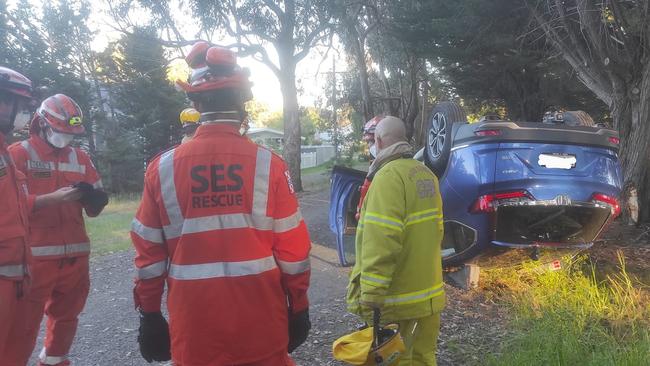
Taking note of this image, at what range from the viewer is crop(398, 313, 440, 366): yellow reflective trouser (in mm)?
2973

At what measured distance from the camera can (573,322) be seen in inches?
152

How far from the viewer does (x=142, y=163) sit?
25.4 m

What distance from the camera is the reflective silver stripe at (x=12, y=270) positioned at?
2.61 m

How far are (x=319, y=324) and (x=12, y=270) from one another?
2.80 m

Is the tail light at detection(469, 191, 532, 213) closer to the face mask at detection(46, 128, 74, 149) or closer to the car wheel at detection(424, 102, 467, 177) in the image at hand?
the car wheel at detection(424, 102, 467, 177)

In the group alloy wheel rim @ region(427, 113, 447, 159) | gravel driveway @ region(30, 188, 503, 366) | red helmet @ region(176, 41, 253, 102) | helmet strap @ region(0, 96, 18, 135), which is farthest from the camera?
alloy wheel rim @ region(427, 113, 447, 159)

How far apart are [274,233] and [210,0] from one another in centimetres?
1366

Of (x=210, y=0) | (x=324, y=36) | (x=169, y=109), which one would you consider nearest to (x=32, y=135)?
(x=210, y=0)

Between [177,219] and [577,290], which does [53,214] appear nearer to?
[177,219]

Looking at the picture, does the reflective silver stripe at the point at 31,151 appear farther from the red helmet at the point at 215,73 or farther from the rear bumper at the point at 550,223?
the rear bumper at the point at 550,223

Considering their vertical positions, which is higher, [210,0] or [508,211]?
[210,0]

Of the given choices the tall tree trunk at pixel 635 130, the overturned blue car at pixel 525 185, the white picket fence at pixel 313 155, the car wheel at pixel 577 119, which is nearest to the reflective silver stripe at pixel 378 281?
the overturned blue car at pixel 525 185

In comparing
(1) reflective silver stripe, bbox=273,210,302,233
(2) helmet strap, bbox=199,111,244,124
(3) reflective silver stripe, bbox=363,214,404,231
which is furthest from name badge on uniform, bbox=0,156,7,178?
(3) reflective silver stripe, bbox=363,214,404,231

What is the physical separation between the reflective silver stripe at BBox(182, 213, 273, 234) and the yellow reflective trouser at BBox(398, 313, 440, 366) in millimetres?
1382
